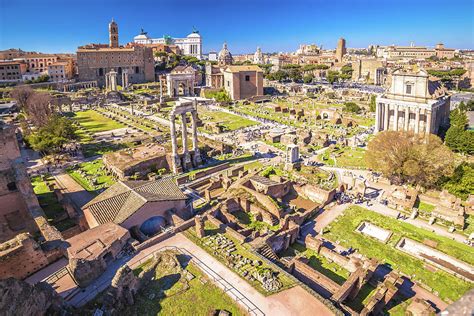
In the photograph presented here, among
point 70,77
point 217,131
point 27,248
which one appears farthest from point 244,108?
point 70,77

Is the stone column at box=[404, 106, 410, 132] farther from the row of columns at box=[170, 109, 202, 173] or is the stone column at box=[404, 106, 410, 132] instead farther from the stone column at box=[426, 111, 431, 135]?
the row of columns at box=[170, 109, 202, 173]

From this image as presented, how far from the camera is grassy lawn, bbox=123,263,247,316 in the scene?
16109 millimetres

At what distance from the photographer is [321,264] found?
73.4 feet

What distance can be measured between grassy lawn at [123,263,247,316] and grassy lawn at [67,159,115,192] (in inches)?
785

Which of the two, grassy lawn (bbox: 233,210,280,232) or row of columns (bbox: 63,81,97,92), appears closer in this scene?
grassy lawn (bbox: 233,210,280,232)

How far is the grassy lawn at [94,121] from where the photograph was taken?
59906 mm

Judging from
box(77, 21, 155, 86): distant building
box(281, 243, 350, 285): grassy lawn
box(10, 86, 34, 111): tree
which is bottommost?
box(281, 243, 350, 285): grassy lawn

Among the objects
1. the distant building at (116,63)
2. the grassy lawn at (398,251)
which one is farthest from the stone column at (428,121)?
the distant building at (116,63)

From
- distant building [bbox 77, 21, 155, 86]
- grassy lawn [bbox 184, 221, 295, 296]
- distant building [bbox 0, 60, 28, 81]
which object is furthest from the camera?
distant building [bbox 77, 21, 155, 86]

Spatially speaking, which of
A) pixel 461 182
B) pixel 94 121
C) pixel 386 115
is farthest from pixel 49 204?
pixel 386 115

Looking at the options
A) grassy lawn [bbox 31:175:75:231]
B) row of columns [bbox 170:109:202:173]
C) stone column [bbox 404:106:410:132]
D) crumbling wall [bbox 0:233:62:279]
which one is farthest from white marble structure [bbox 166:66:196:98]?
crumbling wall [bbox 0:233:62:279]

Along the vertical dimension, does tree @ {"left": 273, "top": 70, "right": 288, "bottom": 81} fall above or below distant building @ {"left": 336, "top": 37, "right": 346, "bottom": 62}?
below

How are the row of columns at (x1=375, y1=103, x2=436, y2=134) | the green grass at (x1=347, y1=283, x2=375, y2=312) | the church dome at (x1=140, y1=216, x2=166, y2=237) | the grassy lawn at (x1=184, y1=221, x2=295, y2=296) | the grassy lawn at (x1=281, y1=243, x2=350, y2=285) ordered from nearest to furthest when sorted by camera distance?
the grassy lawn at (x1=184, y1=221, x2=295, y2=296) → the green grass at (x1=347, y1=283, x2=375, y2=312) → the grassy lawn at (x1=281, y1=243, x2=350, y2=285) → the church dome at (x1=140, y1=216, x2=166, y2=237) → the row of columns at (x1=375, y1=103, x2=436, y2=134)

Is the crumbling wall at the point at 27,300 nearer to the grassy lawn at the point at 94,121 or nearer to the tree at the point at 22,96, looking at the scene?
the grassy lawn at the point at 94,121
